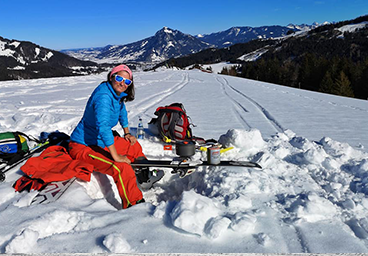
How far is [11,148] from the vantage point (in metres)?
4.08

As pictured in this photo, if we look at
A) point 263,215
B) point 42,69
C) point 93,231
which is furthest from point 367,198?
point 42,69

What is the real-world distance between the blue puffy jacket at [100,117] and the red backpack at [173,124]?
1536 mm

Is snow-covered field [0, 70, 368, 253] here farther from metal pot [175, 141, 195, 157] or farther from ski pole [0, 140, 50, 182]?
metal pot [175, 141, 195, 157]

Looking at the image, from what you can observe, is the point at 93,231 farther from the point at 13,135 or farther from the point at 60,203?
the point at 13,135

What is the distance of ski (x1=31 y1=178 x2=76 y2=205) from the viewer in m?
2.77

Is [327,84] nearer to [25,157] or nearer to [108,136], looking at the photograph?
[108,136]

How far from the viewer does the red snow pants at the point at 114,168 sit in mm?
3035

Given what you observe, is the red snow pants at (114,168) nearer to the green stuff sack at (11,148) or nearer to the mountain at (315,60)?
the green stuff sack at (11,148)

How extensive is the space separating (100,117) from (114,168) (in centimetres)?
66

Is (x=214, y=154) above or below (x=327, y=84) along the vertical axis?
above

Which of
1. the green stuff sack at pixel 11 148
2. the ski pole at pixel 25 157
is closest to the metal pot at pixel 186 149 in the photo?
the ski pole at pixel 25 157

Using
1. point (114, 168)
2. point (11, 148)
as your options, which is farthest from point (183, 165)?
point (11, 148)

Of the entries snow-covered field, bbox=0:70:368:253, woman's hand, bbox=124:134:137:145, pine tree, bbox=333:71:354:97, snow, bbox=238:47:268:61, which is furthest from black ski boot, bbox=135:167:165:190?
snow, bbox=238:47:268:61

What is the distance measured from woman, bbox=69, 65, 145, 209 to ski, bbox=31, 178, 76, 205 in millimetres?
431
